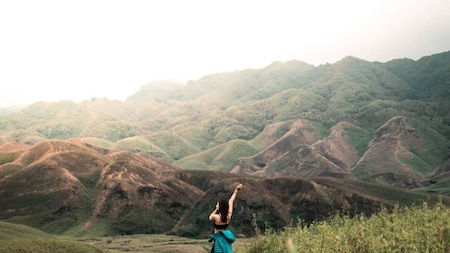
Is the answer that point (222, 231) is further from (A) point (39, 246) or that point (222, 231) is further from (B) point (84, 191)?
(B) point (84, 191)

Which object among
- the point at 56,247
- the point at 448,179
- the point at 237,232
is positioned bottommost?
the point at 448,179

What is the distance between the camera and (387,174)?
17050 centimetres

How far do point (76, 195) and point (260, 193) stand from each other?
5558 cm

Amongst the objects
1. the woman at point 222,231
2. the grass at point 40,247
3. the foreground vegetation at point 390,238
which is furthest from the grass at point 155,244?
the woman at point 222,231

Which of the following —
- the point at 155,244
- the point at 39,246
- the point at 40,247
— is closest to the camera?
the point at 40,247

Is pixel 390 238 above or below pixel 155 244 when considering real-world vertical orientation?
above

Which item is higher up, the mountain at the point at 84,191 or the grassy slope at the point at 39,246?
the grassy slope at the point at 39,246

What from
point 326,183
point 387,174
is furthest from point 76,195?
point 387,174

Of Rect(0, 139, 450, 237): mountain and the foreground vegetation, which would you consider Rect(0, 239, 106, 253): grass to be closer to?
the foreground vegetation

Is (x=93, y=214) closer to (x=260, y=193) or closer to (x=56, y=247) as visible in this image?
(x=260, y=193)

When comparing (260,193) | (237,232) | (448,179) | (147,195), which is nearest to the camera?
(237,232)

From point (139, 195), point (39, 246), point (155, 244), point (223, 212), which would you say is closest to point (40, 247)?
point (39, 246)

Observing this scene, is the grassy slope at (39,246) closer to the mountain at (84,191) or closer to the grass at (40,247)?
the grass at (40,247)

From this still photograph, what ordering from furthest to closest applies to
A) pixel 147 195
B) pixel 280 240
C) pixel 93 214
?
pixel 147 195
pixel 93 214
pixel 280 240
